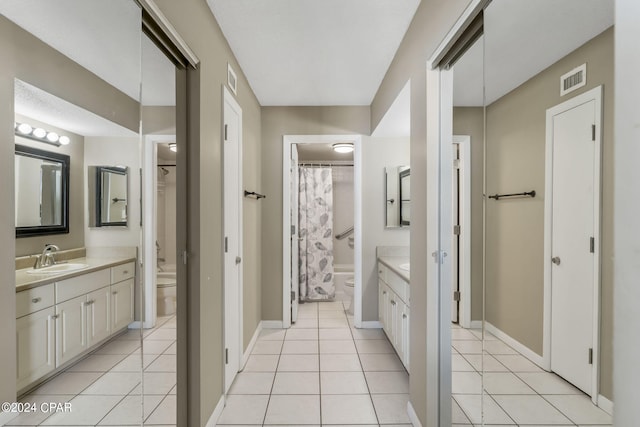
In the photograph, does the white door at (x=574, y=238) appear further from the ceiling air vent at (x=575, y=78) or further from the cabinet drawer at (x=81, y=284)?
the cabinet drawer at (x=81, y=284)

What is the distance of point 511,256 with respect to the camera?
0.93 metres

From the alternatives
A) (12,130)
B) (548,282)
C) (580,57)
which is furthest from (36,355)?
(580,57)

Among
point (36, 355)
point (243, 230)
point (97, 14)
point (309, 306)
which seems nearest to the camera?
point (36, 355)

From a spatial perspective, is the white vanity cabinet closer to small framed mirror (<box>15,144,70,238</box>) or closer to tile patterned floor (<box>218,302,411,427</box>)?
small framed mirror (<box>15,144,70,238</box>)

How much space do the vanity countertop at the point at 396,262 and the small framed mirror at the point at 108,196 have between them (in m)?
1.90

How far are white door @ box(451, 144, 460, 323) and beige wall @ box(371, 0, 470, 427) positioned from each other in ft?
0.73

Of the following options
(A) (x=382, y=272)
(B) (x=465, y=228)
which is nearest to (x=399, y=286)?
(A) (x=382, y=272)

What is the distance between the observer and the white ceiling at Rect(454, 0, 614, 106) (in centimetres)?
62

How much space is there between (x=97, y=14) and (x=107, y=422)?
1232 millimetres

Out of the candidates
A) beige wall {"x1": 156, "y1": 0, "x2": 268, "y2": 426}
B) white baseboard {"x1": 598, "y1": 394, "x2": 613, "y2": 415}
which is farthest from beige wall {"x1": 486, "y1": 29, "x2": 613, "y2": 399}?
beige wall {"x1": 156, "y1": 0, "x2": 268, "y2": 426}

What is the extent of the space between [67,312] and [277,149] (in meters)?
2.92

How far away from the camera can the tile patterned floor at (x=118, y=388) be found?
0.74m

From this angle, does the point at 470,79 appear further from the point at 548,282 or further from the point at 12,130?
the point at 12,130

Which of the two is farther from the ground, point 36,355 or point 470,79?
point 470,79
